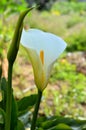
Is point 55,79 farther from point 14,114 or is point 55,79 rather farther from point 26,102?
point 14,114

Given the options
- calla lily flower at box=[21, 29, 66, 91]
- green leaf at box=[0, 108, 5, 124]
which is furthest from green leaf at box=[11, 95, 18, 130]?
calla lily flower at box=[21, 29, 66, 91]

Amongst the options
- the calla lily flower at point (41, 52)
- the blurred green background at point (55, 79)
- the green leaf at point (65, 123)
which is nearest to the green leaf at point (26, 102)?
the green leaf at point (65, 123)

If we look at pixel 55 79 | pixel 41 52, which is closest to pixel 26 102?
pixel 41 52

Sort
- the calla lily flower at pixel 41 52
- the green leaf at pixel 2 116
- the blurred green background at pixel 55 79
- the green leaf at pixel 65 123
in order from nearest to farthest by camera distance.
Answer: the calla lily flower at pixel 41 52
the green leaf at pixel 2 116
the green leaf at pixel 65 123
the blurred green background at pixel 55 79

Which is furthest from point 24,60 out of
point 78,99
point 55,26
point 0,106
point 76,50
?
point 0,106

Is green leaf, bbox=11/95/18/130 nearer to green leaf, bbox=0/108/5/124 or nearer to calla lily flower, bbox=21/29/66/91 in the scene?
green leaf, bbox=0/108/5/124

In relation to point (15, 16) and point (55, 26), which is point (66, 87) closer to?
point (15, 16)

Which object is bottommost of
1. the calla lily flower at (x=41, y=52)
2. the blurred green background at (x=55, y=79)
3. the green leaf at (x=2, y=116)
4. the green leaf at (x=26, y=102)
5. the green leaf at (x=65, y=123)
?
the blurred green background at (x=55, y=79)

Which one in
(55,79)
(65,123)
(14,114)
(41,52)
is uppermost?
(41,52)

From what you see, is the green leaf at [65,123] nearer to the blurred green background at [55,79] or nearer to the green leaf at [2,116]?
the green leaf at [2,116]
